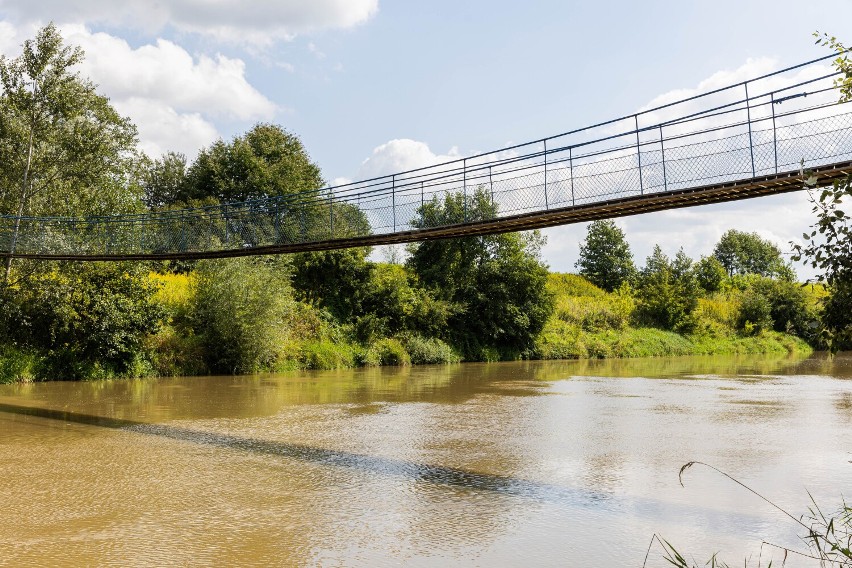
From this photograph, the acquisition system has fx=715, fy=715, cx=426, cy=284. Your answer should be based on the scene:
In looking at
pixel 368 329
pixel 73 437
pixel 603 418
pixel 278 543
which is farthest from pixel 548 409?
pixel 368 329

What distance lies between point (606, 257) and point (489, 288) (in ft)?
62.3

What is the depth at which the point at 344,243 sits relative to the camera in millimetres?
12109

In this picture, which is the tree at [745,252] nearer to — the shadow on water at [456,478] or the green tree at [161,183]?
the green tree at [161,183]

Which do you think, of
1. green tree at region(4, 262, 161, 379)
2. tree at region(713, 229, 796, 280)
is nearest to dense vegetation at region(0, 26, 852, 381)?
green tree at region(4, 262, 161, 379)

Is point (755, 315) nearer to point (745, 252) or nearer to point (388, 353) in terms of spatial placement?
point (388, 353)

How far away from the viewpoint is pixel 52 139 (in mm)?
20906

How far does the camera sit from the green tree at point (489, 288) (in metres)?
31.8

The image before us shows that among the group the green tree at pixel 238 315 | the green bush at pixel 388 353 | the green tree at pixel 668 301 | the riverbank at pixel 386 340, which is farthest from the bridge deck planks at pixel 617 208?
the green tree at pixel 668 301

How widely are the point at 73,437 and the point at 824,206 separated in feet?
36.6

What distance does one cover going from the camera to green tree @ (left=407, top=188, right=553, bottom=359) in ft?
104

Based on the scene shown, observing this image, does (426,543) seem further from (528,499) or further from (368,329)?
(368,329)

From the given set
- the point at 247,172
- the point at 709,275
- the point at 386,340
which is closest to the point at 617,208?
the point at 386,340

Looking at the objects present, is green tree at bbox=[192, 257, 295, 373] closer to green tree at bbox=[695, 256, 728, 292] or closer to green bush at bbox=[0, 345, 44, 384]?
green bush at bbox=[0, 345, 44, 384]

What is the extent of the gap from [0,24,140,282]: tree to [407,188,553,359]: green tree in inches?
586
